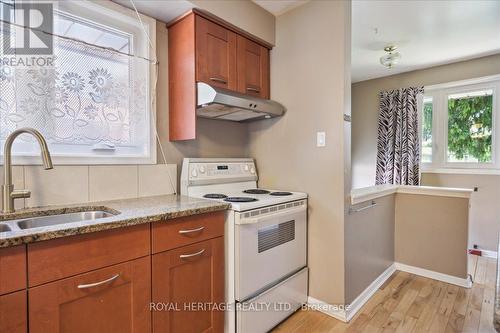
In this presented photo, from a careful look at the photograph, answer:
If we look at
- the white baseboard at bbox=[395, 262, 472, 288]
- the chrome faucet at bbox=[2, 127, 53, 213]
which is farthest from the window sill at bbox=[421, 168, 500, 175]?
the chrome faucet at bbox=[2, 127, 53, 213]

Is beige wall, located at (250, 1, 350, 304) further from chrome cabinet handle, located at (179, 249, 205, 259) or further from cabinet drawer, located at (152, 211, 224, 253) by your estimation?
chrome cabinet handle, located at (179, 249, 205, 259)

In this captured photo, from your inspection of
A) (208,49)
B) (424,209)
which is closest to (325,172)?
(208,49)

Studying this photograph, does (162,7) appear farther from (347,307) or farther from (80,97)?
(347,307)

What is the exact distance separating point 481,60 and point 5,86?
14.9 feet

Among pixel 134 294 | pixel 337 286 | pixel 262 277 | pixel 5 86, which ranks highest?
pixel 5 86

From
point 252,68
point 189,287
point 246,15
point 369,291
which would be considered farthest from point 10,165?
point 369,291

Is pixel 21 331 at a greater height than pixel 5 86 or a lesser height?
lesser

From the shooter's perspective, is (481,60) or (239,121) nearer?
(239,121)

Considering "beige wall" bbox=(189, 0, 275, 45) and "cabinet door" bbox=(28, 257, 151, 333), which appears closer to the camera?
"cabinet door" bbox=(28, 257, 151, 333)

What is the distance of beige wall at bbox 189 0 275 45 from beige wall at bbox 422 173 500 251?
309 cm

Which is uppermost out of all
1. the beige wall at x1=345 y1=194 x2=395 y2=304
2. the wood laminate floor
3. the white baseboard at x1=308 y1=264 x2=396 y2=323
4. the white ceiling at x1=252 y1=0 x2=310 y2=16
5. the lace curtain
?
the white ceiling at x1=252 y1=0 x2=310 y2=16

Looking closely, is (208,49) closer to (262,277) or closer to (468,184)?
(262,277)

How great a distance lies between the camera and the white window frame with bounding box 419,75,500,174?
10.1 ft

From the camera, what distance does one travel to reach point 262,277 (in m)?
1.64
